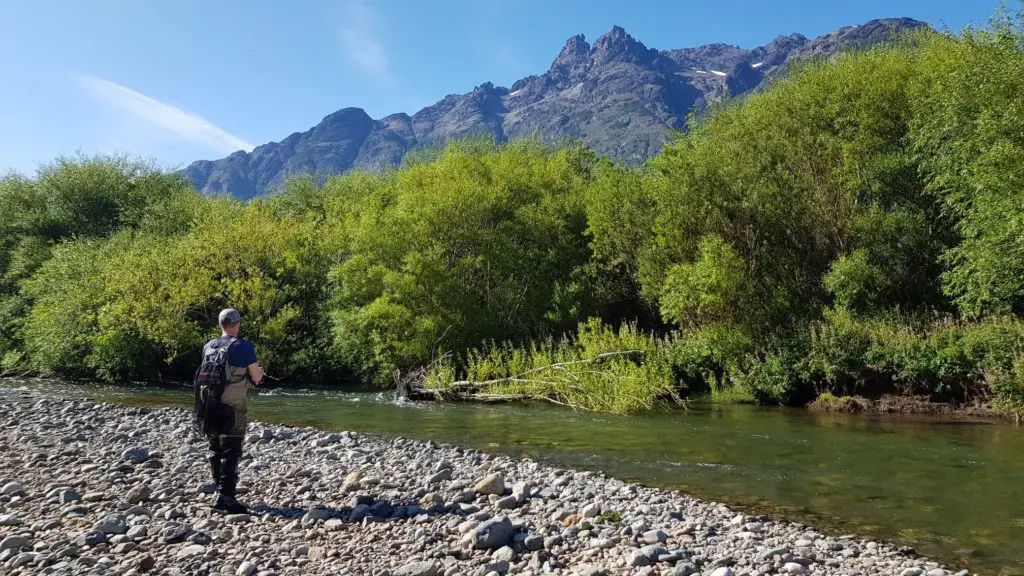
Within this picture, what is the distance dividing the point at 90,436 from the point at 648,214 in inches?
867

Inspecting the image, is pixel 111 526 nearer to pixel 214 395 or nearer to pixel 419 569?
pixel 214 395

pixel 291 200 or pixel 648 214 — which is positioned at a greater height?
pixel 291 200

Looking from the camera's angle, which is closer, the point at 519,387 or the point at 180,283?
the point at 519,387

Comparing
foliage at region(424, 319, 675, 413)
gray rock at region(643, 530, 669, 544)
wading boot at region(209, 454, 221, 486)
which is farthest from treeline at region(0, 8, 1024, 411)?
wading boot at region(209, 454, 221, 486)

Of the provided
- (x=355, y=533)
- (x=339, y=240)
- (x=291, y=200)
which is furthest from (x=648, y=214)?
(x=291, y=200)

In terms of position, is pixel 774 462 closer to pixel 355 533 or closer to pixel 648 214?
pixel 355 533

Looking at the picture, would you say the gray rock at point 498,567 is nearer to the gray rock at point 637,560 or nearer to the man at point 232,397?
the gray rock at point 637,560

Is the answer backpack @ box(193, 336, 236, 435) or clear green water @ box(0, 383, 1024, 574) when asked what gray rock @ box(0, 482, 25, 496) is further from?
clear green water @ box(0, 383, 1024, 574)

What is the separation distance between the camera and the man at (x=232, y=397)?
7.86 meters

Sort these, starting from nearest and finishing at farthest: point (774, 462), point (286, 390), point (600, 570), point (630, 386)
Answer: point (600, 570)
point (774, 462)
point (630, 386)
point (286, 390)

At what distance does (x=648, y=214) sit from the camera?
28.1 metres

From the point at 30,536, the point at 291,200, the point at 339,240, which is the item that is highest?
the point at 291,200

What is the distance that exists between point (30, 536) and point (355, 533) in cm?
347

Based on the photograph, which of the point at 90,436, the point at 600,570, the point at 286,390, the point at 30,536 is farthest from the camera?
the point at 286,390
